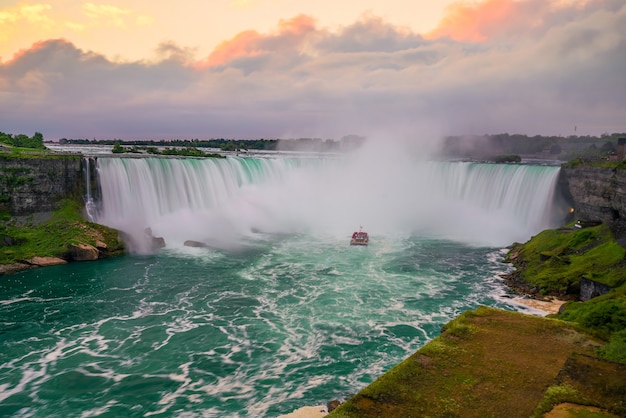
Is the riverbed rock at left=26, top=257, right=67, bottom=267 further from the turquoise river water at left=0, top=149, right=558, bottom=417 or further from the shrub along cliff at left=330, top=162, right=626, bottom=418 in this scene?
the shrub along cliff at left=330, top=162, right=626, bottom=418

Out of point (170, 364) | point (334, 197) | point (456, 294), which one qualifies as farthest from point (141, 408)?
point (334, 197)

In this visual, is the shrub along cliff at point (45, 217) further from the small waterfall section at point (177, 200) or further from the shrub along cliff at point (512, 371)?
the shrub along cliff at point (512, 371)

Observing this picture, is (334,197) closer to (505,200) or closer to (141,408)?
(505,200)

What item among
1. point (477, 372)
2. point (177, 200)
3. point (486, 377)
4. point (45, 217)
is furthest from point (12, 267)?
point (486, 377)

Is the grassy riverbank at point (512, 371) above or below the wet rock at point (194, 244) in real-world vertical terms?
above

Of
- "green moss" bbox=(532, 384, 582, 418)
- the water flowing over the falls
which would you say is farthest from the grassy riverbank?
the water flowing over the falls

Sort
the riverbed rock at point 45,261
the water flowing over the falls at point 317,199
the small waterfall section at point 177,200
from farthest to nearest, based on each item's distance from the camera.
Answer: the water flowing over the falls at point 317,199 < the small waterfall section at point 177,200 < the riverbed rock at point 45,261

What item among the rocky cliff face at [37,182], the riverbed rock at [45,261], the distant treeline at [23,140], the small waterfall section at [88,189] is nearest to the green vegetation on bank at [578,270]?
the riverbed rock at [45,261]
